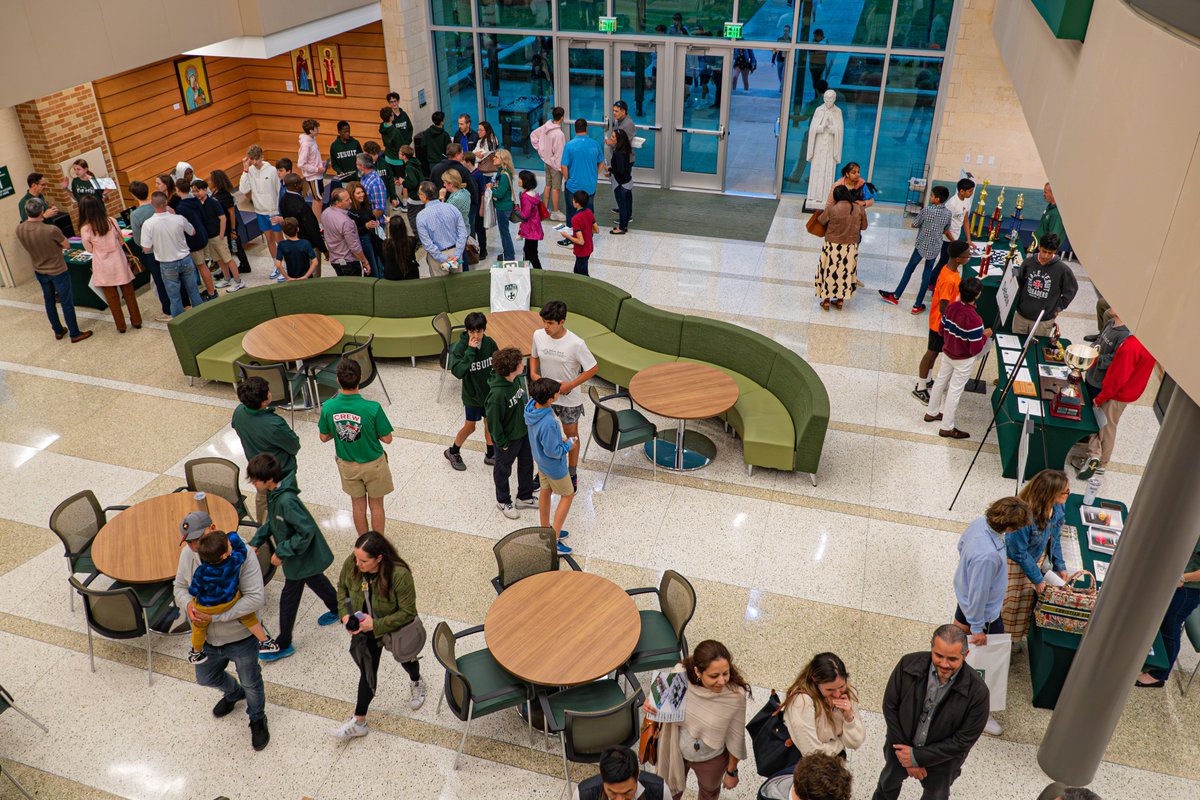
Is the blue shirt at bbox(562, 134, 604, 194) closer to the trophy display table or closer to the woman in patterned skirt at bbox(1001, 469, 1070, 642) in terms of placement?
the trophy display table

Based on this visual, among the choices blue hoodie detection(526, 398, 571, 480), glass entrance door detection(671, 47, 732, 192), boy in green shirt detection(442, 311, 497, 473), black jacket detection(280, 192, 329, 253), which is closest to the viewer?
blue hoodie detection(526, 398, 571, 480)

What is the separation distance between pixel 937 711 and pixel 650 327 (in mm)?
5162

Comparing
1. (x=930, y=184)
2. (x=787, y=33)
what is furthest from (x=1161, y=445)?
(x=787, y=33)

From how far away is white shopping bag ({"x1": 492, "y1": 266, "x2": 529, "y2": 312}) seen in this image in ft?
30.8

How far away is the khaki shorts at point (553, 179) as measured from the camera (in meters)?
13.3

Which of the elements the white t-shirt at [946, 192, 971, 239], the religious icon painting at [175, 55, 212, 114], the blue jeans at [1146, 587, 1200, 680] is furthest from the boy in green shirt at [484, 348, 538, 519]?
the religious icon painting at [175, 55, 212, 114]

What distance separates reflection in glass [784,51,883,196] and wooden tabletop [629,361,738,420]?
7.23m

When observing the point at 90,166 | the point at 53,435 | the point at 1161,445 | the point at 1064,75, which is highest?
the point at 1064,75

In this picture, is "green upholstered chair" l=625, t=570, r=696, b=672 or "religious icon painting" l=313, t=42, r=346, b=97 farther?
"religious icon painting" l=313, t=42, r=346, b=97

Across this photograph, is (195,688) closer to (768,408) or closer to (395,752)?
(395,752)

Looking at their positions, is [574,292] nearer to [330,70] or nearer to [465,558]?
[465,558]

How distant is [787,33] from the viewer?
1351 centimetres

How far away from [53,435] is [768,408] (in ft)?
21.8

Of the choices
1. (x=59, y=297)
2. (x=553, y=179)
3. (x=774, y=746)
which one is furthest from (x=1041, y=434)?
(x=59, y=297)
